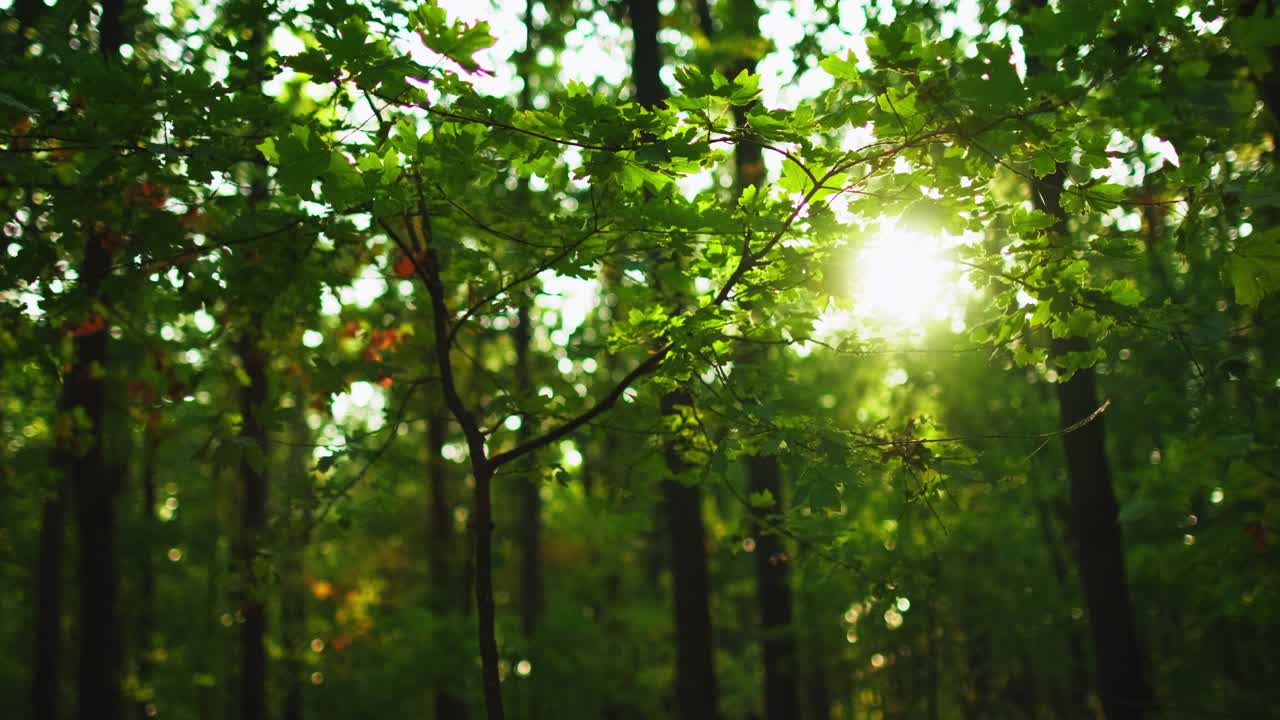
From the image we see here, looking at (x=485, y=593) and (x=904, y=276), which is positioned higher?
(x=904, y=276)

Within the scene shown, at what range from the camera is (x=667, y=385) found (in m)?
3.74

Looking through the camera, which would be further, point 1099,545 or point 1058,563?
point 1058,563

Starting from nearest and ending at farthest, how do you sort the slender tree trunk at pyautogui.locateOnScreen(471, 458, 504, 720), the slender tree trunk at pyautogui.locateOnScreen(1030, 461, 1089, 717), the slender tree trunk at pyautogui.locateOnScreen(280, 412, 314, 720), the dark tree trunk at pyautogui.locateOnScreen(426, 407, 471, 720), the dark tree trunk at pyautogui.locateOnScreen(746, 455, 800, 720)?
1. the slender tree trunk at pyautogui.locateOnScreen(471, 458, 504, 720)
2. the slender tree trunk at pyautogui.locateOnScreen(280, 412, 314, 720)
3. the dark tree trunk at pyautogui.locateOnScreen(746, 455, 800, 720)
4. the dark tree trunk at pyautogui.locateOnScreen(426, 407, 471, 720)
5. the slender tree trunk at pyautogui.locateOnScreen(1030, 461, 1089, 717)

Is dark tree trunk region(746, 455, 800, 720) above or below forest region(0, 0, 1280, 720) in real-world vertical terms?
below

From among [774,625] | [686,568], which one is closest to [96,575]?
[686,568]

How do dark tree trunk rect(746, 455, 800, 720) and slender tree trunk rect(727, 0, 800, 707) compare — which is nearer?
slender tree trunk rect(727, 0, 800, 707)

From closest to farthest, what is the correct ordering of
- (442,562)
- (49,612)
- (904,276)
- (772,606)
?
(904,276)
(772,606)
(49,612)
(442,562)

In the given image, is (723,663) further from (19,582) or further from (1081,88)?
(1081,88)

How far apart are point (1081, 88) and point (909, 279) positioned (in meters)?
1.47

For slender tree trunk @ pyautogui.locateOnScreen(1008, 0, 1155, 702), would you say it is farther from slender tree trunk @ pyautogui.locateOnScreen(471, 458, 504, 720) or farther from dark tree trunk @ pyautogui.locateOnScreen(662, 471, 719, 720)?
slender tree trunk @ pyautogui.locateOnScreen(471, 458, 504, 720)

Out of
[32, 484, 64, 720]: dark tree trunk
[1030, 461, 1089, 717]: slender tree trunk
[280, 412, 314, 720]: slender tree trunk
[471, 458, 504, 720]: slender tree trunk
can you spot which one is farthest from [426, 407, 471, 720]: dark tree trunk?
[1030, 461, 1089, 717]: slender tree trunk

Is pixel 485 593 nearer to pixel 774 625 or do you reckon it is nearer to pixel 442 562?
pixel 774 625

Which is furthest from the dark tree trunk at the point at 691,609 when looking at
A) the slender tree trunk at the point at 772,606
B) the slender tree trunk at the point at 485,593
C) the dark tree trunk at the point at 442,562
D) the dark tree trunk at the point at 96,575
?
the dark tree trunk at the point at 442,562

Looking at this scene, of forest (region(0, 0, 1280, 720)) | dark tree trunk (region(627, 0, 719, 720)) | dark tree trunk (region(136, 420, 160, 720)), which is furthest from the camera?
dark tree trunk (region(136, 420, 160, 720))
